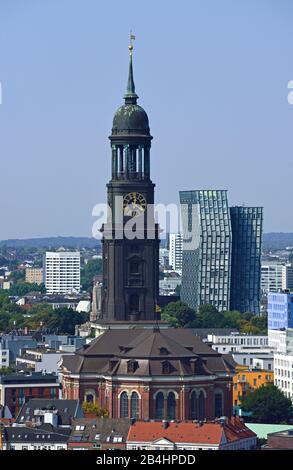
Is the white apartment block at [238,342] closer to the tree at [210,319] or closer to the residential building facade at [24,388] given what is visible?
the tree at [210,319]

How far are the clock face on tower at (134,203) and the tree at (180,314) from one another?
88.0ft

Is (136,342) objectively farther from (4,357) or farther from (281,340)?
(4,357)

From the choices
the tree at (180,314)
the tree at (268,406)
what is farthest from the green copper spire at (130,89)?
the tree at (180,314)

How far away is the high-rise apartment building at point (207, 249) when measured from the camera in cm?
15038

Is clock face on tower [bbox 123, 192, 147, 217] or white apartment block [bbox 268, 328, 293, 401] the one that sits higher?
clock face on tower [bbox 123, 192, 147, 217]

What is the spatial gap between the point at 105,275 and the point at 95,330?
2.29 meters

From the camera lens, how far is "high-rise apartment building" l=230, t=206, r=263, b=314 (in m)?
151

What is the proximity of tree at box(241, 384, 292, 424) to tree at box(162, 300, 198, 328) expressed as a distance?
34228 mm

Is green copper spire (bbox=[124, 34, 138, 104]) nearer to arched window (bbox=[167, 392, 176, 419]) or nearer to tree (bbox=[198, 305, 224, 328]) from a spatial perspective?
arched window (bbox=[167, 392, 176, 419])

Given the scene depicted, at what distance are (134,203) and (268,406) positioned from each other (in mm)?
12671

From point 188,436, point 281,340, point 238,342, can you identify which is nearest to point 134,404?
point 188,436

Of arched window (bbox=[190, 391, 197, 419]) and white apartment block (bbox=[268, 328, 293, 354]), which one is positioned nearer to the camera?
arched window (bbox=[190, 391, 197, 419])

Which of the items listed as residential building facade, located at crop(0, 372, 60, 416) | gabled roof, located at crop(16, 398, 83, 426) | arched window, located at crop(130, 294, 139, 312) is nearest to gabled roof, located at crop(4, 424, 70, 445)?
gabled roof, located at crop(16, 398, 83, 426)
